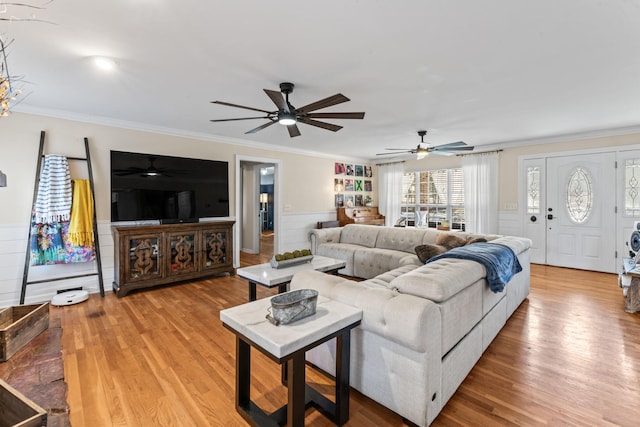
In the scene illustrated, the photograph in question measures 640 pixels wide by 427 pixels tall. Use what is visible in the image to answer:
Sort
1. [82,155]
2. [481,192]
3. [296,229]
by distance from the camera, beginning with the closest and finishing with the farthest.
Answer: [82,155] < [481,192] < [296,229]

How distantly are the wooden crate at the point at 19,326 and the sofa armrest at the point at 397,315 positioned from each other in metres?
2.16

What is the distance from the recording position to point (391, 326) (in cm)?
161

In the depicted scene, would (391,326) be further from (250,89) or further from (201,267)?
(201,267)

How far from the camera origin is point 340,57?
94.0 inches

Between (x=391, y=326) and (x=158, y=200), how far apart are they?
4037mm

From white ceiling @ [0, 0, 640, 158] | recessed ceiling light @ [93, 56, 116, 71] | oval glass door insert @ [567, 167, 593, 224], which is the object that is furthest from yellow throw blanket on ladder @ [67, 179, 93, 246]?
oval glass door insert @ [567, 167, 593, 224]

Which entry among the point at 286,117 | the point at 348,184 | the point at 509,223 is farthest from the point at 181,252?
the point at 509,223

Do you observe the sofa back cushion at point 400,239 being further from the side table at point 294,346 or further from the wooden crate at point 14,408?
the wooden crate at point 14,408

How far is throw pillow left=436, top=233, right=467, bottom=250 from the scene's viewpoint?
391 cm

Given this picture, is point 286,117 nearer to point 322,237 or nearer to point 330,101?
point 330,101

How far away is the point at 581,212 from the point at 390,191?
378 cm

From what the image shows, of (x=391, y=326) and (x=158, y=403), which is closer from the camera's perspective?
(x=391, y=326)

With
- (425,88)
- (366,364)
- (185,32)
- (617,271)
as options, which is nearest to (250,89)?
(185,32)

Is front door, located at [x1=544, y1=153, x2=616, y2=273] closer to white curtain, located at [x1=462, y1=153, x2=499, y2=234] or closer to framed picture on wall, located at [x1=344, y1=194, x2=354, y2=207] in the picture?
white curtain, located at [x1=462, y1=153, x2=499, y2=234]
